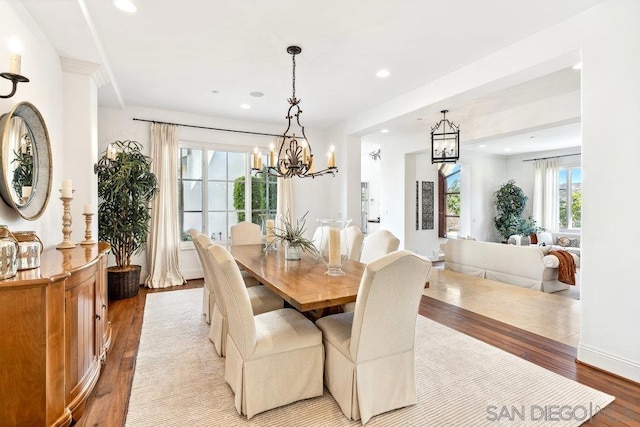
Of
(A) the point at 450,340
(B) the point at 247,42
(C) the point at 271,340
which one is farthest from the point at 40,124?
(A) the point at 450,340

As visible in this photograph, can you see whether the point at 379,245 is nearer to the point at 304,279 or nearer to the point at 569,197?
the point at 304,279

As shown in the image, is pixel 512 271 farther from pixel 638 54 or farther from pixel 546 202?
pixel 546 202

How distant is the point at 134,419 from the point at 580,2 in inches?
163

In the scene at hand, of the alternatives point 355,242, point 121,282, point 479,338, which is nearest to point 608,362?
point 479,338

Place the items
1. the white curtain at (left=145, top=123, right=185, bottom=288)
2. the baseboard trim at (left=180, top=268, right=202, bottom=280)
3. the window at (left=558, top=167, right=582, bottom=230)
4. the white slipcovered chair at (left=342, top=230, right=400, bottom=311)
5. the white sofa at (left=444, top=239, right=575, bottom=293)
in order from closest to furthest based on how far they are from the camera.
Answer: the white slipcovered chair at (left=342, top=230, right=400, bottom=311) < the white sofa at (left=444, top=239, right=575, bottom=293) < the white curtain at (left=145, top=123, right=185, bottom=288) < the baseboard trim at (left=180, top=268, right=202, bottom=280) < the window at (left=558, top=167, right=582, bottom=230)

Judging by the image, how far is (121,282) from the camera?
4223mm

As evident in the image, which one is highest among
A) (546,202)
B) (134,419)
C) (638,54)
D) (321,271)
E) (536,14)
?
(536,14)

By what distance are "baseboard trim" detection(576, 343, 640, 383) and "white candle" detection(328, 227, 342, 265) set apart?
2083mm

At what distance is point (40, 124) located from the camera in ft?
7.98

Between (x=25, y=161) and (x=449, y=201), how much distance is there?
8816mm

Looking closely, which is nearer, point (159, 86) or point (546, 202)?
point (159, 86)

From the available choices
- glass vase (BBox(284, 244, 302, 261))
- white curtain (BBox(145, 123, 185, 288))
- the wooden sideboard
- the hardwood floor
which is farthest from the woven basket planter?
glass vase (BBox(284, 244, 302, 261))

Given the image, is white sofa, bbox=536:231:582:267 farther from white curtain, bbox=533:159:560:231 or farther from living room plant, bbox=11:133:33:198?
living room plant, bbox=11:133:33:198

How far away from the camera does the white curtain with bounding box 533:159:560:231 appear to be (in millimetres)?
8320
